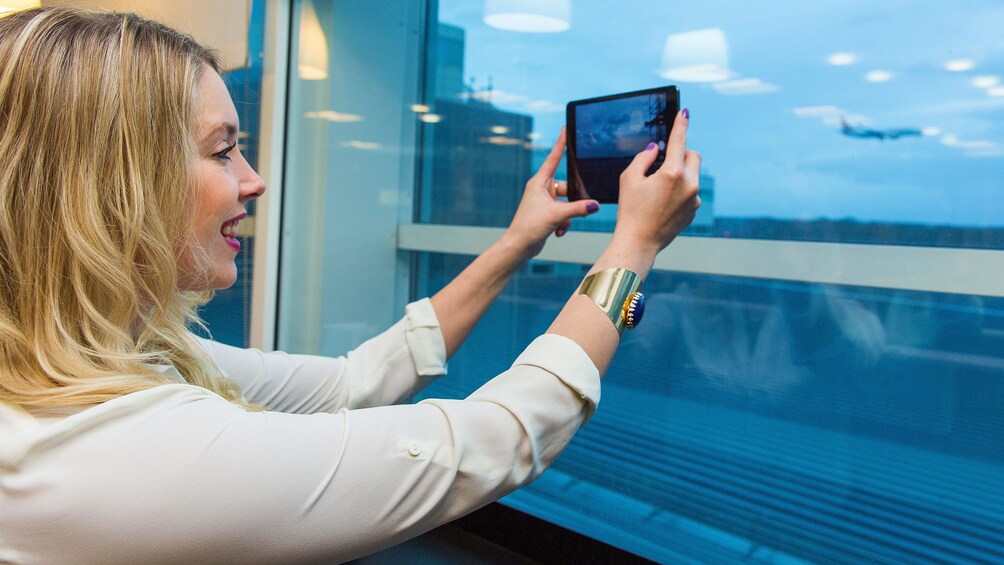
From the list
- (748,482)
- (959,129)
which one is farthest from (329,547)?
(959,129)

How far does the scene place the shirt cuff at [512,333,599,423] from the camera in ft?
2.19

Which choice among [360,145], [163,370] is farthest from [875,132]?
[360,145]

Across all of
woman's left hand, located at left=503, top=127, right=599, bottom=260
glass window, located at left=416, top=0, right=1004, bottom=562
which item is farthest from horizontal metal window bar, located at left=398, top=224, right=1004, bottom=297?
woman's left hand, located at left=503, top=127, right=599, bottom=260

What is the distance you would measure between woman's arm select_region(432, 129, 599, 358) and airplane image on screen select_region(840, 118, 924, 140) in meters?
0.37

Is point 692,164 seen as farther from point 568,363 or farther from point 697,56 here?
point 697,56

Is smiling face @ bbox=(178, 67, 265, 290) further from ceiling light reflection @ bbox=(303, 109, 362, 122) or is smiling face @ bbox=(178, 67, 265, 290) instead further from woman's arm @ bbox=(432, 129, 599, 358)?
ceiling light reflection @ bbox=(303, 109, 362, 122)

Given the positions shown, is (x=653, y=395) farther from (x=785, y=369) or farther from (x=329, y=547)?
(x=329, y=547)

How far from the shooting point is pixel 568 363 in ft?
2.21

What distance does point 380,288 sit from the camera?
1740mm

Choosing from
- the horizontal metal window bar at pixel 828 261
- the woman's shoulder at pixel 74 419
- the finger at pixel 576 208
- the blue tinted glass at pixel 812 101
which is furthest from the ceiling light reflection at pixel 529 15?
the woman's shoulder at pixel 74 419

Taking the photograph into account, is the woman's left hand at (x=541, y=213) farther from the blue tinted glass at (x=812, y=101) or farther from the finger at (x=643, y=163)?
the blue tinted glass at (x=812, y=101)

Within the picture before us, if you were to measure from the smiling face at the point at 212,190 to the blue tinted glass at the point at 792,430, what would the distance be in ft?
2.26

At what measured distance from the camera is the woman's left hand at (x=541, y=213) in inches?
37.7

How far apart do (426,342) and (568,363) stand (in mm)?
423
